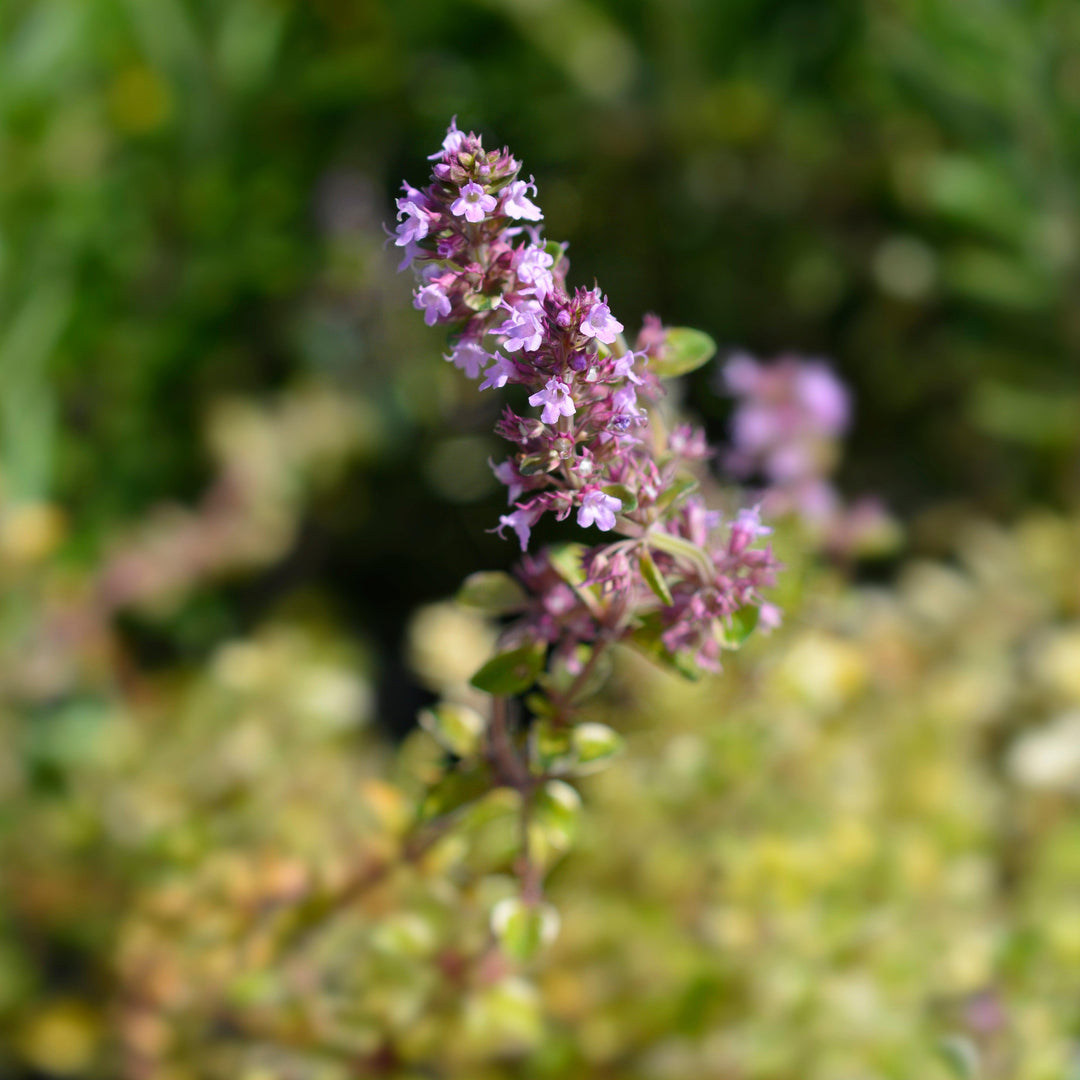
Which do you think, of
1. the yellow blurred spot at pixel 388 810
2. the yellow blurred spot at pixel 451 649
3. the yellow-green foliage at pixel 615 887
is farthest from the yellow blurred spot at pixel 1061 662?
the yellow blurred spot at pixel 388 810

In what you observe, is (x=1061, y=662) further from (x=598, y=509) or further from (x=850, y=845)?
(x=598, y=509)

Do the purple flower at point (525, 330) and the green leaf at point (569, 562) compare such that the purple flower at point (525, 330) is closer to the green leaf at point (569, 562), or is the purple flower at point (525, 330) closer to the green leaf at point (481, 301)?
the green leaf at point (481, 301)

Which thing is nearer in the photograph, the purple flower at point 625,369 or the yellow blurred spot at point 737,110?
the purple flower at point 625,369

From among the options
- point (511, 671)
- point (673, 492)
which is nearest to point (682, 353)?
point (673, 492)

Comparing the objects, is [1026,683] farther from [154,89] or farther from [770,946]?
[154,89]

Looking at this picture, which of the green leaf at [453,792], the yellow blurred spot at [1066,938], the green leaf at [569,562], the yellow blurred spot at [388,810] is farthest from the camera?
the yellow blurred spot at [1066,938]

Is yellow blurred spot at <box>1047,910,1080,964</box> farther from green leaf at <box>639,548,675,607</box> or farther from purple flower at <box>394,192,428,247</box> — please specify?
purple flower at <box>394,192,428,247</box>

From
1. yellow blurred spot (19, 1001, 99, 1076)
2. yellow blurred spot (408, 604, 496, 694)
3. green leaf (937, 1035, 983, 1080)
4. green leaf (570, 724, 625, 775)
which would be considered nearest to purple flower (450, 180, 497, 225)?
green leaf (570, 724, 625, 775)
